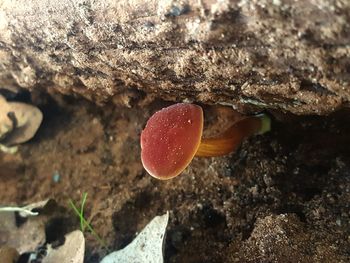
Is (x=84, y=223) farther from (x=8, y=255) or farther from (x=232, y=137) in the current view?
(x=232, y=137)

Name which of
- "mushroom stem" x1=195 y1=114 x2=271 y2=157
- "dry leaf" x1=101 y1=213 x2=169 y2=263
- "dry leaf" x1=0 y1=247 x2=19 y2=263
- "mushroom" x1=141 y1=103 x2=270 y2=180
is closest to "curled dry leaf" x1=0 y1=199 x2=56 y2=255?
"dry leaf" x1=0 y1=247 x2=19 y2=263

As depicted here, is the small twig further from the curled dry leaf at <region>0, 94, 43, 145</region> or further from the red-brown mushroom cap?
the red-brown mushroom cap

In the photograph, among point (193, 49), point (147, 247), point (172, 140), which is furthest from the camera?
point (147, 247)

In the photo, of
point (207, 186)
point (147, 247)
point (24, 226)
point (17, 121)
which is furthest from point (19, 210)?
point (207, 186)

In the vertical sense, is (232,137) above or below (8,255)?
above

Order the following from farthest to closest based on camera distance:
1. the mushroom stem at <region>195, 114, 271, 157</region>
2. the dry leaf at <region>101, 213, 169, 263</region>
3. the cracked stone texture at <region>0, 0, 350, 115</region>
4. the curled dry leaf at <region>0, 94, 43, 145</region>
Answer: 1. the curled dry leaf at <region>0, 94, 43, 145</region>
2. the mushroom stem at <region>195, 114, 271, 157</region>
3. the dry leaf at <region>101, 213, 169, 263</region>
4. the cracked stone texture at <region>0, 0, 350, 115</region>

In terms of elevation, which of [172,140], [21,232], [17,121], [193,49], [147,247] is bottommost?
[21,232]

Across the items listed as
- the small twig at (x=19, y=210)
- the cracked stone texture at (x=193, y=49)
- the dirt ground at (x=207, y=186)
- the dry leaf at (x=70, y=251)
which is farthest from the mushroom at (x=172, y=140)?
the small twig at (x=19, y=210)
